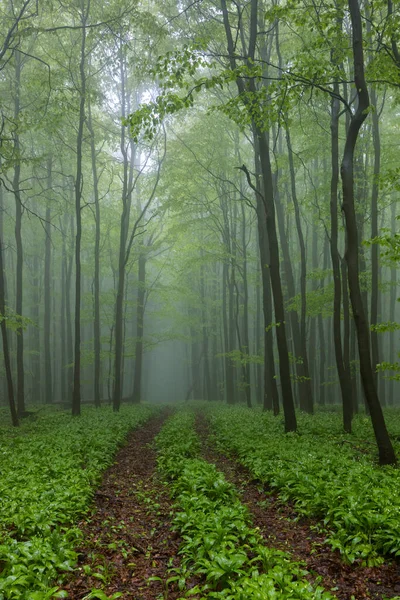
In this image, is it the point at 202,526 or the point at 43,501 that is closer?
the point at 202,526

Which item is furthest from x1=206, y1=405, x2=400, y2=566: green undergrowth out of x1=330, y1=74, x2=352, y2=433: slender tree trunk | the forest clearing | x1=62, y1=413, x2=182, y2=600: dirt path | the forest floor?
x1=62, y1=413, x2=182, y2=600: dirt path

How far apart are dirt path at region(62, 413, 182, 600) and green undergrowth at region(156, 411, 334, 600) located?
247mm

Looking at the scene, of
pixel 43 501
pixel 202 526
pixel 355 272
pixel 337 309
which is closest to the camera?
pixel 202 526

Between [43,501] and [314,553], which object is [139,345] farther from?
[314,553]

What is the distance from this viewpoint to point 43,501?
211 inches

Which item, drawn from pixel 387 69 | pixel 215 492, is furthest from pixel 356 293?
pixel 387 69

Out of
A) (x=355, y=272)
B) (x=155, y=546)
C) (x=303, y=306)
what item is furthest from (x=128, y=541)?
(x=303, y=306)

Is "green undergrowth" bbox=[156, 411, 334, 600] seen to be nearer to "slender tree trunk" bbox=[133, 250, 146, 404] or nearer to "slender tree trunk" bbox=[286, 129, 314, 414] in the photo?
"slender tree trunk" bbox=[286, 129, 314, 414]

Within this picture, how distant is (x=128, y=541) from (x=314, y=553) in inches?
87.4

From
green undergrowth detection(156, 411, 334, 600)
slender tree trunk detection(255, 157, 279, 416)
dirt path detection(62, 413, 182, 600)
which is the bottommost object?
dirt path detection(62, 413, 182, 600)

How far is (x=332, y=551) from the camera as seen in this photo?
431 centimetres

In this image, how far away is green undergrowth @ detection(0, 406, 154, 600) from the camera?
143 inches

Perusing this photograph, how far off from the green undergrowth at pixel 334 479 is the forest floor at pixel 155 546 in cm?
18

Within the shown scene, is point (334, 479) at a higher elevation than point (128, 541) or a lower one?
higher
